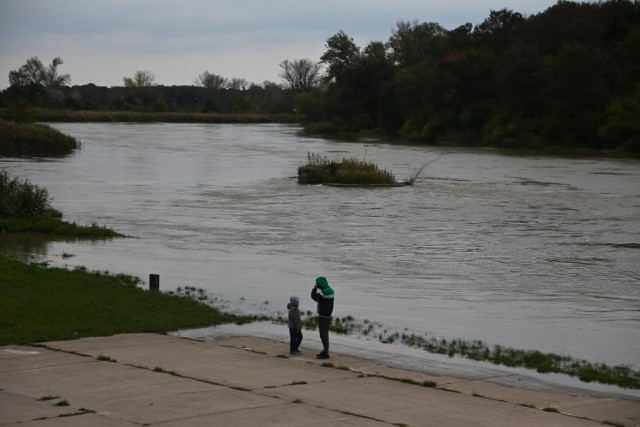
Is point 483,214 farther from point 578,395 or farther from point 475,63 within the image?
point 475,63

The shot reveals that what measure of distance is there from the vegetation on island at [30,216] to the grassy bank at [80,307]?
328 inches

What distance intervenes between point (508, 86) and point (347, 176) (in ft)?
165

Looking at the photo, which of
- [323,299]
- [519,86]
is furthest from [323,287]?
[519,86]

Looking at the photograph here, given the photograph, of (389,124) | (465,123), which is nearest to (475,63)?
(465,123)

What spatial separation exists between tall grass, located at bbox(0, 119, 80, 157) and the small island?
23.2 metres

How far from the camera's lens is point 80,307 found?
17625mm

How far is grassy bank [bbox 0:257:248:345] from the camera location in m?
15.8

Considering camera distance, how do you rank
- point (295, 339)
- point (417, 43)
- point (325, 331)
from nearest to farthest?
1. point (325, 331)
2. point (295, 339)
3. point (417, 43)

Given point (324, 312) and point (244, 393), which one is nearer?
point (244, 393)

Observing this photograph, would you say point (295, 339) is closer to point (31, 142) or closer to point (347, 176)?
point (347, 176)

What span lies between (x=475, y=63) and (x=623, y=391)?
332 ft

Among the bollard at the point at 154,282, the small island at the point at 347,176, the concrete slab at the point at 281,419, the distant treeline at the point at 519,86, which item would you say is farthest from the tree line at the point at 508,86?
the concrete slab at the point at 281,419

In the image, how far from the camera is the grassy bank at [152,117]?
142875 millimetres

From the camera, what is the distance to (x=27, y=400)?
11.0m
